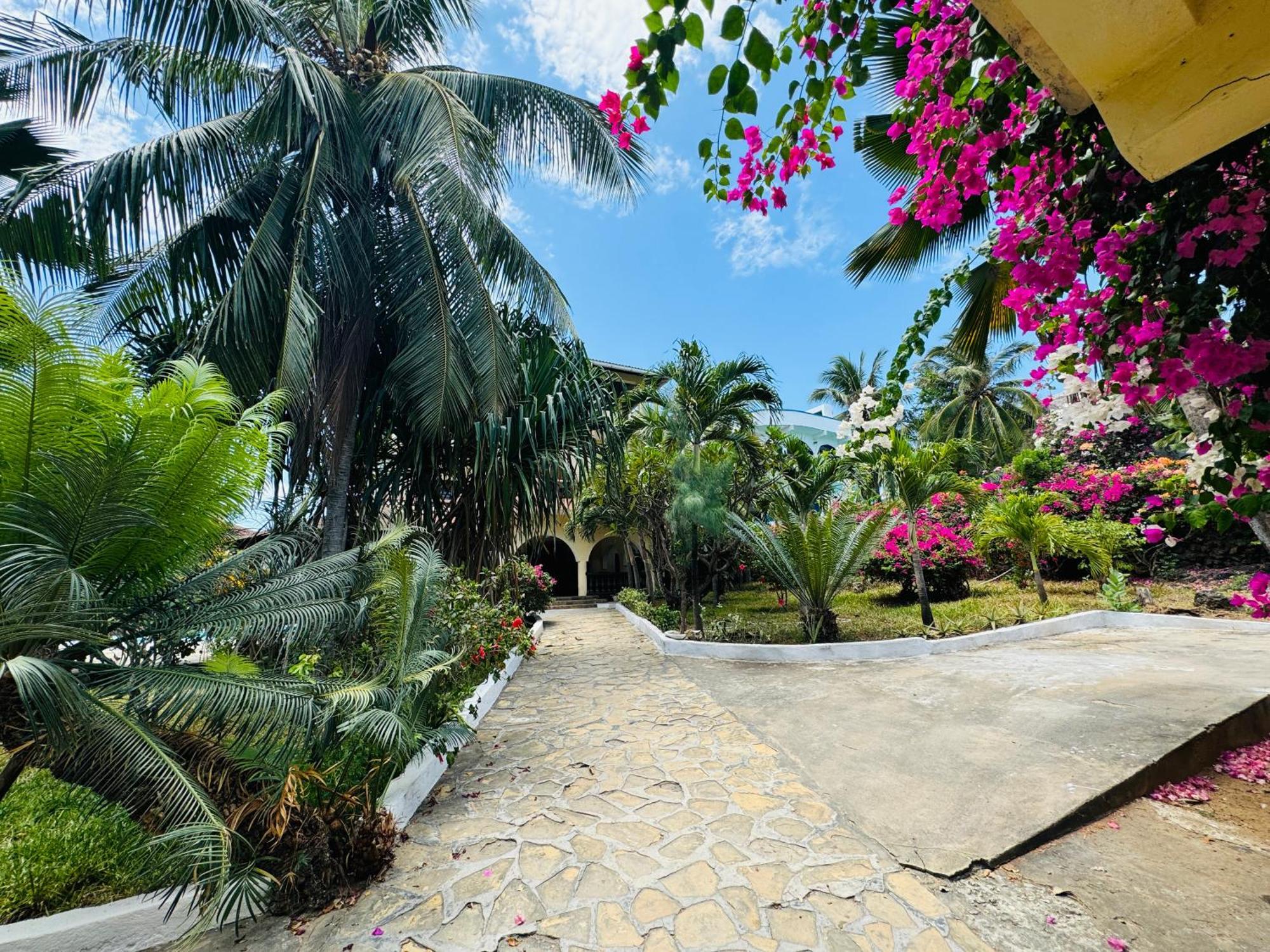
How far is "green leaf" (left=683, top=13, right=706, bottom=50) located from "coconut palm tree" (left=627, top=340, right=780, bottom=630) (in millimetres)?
6239

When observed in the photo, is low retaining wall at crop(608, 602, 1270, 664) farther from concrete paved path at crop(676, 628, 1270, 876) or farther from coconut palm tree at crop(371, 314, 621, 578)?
coconut palm tree at crop(371, 314, 621, 578)

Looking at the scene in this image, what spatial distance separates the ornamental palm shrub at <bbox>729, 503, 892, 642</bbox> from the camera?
6969 millimetres

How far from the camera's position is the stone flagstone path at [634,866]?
2156 mm

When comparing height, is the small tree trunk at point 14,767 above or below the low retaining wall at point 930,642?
above

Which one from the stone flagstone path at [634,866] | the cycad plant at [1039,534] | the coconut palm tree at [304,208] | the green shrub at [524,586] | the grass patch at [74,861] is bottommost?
the stone flagstone path at [634,866]

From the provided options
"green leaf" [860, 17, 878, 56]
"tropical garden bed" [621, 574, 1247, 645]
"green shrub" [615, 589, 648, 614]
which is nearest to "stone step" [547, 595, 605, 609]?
"green shrub" [615, 589, 648, 614]

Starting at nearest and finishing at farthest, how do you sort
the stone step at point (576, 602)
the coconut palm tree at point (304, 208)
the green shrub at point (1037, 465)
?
the coconut palm tree at point (304, 208), the green shrub at point (1037, 465), the stone step at point (576, 602)

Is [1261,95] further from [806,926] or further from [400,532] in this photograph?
[400,532]

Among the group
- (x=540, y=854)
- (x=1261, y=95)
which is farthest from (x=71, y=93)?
(x=1261, y=95)

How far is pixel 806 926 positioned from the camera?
7.05 feet

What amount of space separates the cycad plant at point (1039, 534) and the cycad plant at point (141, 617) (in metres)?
10.3

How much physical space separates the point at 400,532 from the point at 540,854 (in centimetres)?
243

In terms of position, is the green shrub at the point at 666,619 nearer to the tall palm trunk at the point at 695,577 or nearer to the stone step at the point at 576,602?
the tall palm trunk at the point at 695,577

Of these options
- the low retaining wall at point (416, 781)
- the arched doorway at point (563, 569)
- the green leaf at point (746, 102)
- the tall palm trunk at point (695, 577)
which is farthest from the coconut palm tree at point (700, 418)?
the arched doorway at point (563, 569)
